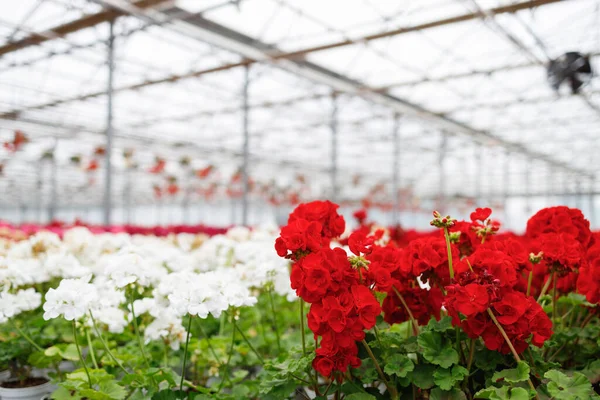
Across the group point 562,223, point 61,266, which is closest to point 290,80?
point 61,266

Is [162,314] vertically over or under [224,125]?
under

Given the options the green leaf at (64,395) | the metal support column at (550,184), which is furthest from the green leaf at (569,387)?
the metal support column at (550,184)

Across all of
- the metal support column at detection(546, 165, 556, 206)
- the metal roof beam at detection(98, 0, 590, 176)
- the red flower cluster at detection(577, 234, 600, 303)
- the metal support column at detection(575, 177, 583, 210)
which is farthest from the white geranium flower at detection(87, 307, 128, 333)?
the metal support column at detection(575, 177, 583, 210)

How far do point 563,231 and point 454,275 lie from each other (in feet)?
1.85

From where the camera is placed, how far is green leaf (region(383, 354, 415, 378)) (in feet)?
3.97

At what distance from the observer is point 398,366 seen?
123 cm

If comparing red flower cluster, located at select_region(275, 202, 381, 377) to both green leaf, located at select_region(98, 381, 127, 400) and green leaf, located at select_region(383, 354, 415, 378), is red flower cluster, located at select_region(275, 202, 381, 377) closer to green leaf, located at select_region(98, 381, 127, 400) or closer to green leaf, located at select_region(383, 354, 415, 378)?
green leaf, located at select_region(383, 354, 415, 378)

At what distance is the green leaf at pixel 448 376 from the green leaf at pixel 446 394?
0.14 ft

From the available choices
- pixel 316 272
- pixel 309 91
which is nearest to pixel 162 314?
pixel 316 272

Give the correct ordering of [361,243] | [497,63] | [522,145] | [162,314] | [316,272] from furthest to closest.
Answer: [522,145], [497,63], [162,314], [361,243], [316,272]

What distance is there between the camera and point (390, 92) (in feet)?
39.8

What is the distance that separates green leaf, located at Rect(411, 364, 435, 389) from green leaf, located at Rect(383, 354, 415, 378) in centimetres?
3

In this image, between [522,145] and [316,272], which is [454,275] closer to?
[316,272]

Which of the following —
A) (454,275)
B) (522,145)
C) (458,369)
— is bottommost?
(458,369)
